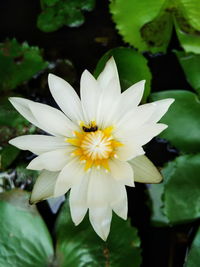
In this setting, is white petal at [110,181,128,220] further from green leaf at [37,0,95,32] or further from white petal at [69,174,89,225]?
green leaf at [37,0,95,32]

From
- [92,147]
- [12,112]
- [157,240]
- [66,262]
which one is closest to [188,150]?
[157,240]

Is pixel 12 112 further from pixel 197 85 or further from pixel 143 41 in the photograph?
pixel 197 85

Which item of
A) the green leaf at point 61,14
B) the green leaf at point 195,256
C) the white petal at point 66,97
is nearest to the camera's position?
the white petal at point 66,97

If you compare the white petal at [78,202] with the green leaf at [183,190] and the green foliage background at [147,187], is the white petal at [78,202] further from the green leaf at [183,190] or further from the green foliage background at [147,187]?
the green leaf at [183,190]

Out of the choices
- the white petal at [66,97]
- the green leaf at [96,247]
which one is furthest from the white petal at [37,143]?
the green leaf at [96,247]

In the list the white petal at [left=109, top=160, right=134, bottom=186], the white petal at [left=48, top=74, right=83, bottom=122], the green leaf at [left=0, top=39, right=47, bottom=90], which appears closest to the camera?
the white petal at [left=109, top=160, right=134, bottom=186]

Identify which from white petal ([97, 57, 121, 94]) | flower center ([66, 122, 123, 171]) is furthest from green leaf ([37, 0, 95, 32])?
flower center ([66, 122, 123, 171])
